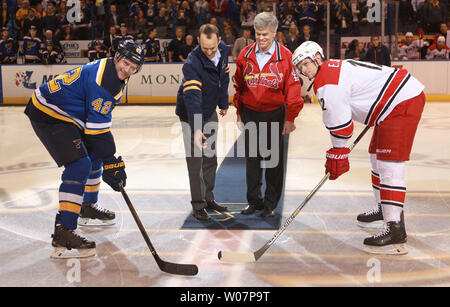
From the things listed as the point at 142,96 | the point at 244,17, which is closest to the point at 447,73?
the point at 244,17

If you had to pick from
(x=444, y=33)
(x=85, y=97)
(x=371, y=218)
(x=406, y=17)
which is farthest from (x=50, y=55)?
(x=371, y=218)

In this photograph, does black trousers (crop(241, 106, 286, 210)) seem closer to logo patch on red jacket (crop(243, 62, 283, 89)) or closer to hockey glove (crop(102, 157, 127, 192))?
logo patch on red jacket (crop(243, 62, 283, 89))

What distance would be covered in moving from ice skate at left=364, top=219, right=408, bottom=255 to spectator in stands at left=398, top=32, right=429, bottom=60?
9.08 metres

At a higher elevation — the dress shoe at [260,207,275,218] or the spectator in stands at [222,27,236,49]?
the spectator in stands at [222,27,236,49]

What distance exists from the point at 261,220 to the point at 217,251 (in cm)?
74

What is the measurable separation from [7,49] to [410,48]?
890 centimetres

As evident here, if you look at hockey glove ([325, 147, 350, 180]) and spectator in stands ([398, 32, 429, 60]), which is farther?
spectator in stands ([398, 32, 429, 60])

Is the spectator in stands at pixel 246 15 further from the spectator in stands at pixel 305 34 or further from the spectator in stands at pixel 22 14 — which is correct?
the spectator in stands at pixel 22 14

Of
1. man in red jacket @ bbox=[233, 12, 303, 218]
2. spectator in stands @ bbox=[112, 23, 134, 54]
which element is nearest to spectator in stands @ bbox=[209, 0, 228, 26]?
spectator in stands @ bbox=[112, 23, 134, 54]

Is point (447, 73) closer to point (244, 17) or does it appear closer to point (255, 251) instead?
point (244, 17)

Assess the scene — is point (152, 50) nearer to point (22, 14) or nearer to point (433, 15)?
point (22, 14)

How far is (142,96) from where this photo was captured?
41.8 feet

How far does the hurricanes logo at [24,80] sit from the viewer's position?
12875 millimetres

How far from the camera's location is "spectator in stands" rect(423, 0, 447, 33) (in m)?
12.9
